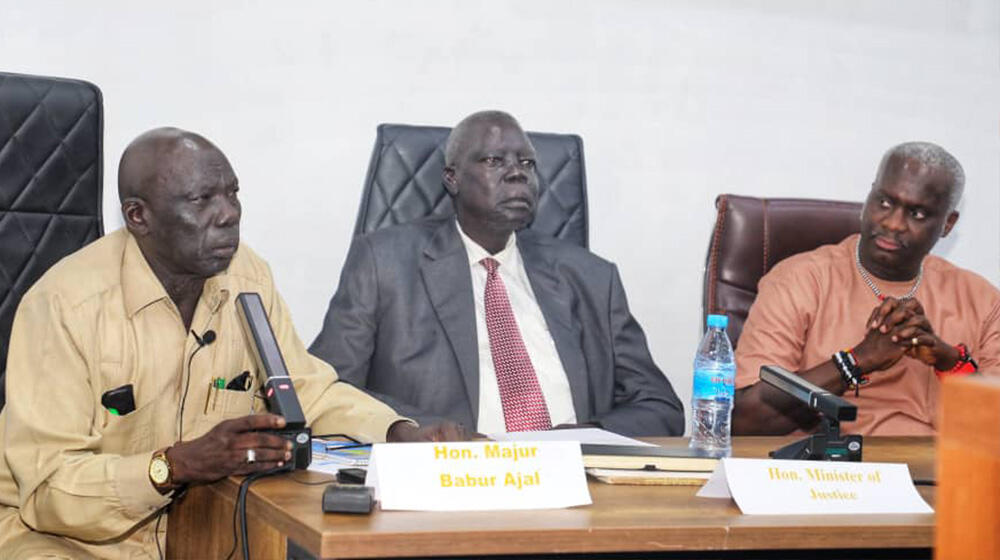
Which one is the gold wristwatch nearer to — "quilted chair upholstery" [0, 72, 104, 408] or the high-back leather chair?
"quilted chair upholstery" [0, 72, 104, 408]

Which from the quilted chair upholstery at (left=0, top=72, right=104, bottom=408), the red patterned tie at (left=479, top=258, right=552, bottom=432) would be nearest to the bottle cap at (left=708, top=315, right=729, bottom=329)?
the red patterned tie at (left=479, top=258, right=552, bottom=432)

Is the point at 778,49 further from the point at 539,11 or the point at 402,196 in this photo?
the point at 402,196

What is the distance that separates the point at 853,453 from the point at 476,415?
42.9 inches

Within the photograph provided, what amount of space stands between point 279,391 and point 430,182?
4.62 ft

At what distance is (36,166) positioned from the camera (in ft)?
8.62

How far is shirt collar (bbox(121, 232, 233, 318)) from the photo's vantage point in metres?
2.24

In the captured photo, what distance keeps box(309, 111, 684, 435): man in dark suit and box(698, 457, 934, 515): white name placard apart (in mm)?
987

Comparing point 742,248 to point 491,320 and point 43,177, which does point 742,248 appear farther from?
point 43,177

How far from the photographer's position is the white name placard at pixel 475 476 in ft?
5.43

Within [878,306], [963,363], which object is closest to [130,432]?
[878,306]

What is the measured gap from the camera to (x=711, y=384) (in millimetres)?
2488

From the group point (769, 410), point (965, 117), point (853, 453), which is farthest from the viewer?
point (965, 117)

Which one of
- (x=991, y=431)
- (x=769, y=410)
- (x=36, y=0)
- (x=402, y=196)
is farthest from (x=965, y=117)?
(x=991, y=431)

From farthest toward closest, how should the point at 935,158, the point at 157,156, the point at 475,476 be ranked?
the point at 935,158, the point at 157,156, the point at 475,476
